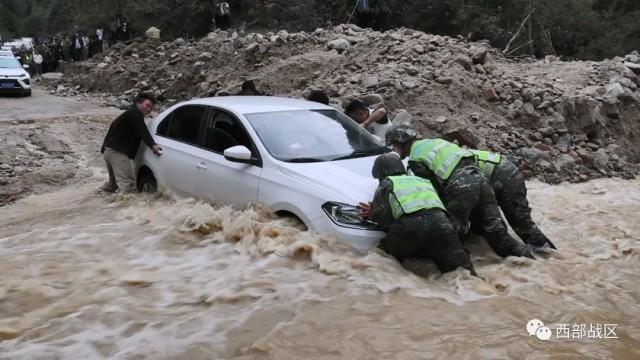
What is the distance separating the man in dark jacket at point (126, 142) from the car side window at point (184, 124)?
1.03 feet

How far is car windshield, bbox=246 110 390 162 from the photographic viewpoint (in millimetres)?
5694

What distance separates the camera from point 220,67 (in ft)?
56.8

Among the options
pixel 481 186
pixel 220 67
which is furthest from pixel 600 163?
pixel 220 67

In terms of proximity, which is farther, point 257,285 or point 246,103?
point 246,103

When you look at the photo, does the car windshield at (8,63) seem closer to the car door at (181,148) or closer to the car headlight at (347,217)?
the car door at (181,148)

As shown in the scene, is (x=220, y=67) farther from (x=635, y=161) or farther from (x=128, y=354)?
(x=128, y=354)

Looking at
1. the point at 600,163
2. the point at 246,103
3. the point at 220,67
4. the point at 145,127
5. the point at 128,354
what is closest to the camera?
the point at 128,354

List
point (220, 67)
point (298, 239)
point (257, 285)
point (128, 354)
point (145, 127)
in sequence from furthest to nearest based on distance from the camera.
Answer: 1. point (220, 67)
2. point (145, 127)
3. point (298, 239)
4. point (257, 285)
5. point (128, 354)

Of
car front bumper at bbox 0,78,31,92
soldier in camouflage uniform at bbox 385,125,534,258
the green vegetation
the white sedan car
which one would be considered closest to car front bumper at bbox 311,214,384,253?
the white sedan car

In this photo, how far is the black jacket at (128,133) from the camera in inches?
293

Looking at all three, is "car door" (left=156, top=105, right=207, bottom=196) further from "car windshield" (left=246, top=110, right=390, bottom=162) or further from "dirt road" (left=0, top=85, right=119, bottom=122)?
"dirt road" (left=0, top=85, right=119, bottom=122)

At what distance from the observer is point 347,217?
4910mm

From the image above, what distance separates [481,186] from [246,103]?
8.30 feet

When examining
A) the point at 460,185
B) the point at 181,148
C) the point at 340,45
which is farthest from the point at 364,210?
the point at 340,45
